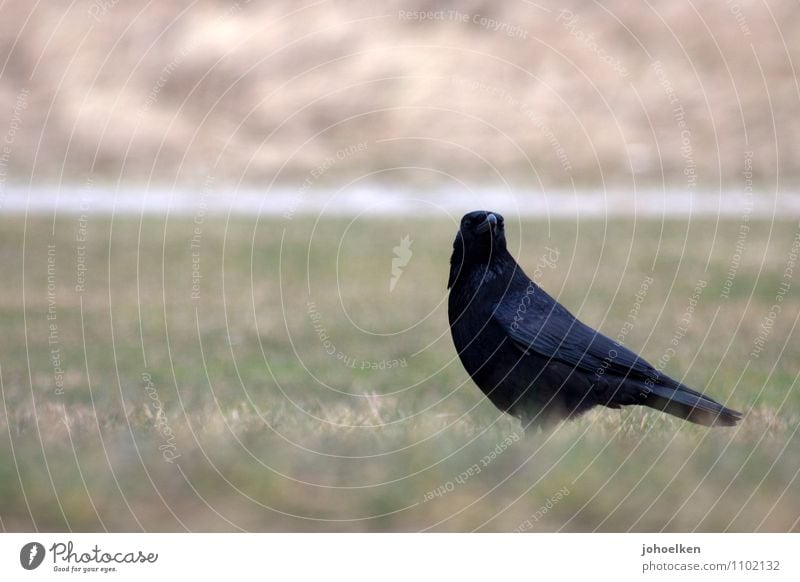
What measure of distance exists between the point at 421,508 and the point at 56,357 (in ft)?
9.04

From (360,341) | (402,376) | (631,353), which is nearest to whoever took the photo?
(631,353)

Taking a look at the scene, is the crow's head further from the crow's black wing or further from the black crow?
the crow's black wing

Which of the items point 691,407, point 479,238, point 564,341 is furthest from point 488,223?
point 691,407

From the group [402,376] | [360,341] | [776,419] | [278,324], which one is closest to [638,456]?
[776,419]

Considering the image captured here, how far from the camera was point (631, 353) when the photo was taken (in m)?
6.01

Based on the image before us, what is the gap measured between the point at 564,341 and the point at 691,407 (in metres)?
0.71

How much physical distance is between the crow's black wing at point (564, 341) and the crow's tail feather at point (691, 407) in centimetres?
8

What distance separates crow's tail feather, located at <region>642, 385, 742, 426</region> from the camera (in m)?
5.83

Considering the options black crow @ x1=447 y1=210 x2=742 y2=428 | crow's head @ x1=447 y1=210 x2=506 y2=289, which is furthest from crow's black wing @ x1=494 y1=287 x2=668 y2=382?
crow's head @ x1=447 y1=210 x2=506 y2=289

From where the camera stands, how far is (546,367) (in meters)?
5.88

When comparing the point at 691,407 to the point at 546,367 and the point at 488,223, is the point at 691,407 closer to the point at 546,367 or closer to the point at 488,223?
the point at 546,367

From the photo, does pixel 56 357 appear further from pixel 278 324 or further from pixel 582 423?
pixel 582 423
